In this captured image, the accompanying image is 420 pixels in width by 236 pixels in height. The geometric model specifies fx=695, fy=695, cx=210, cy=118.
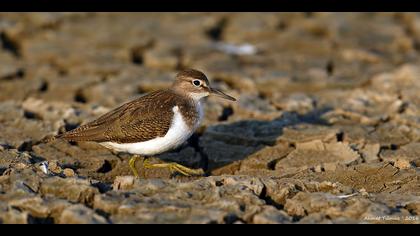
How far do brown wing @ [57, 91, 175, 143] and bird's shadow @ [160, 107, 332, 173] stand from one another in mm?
823

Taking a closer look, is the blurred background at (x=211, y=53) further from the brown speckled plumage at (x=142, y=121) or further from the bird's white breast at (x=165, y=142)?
the bird's white breast at (x=165, y=142)

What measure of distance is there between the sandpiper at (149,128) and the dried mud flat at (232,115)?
0.35 metres

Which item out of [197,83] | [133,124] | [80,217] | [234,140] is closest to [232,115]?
[234,140]

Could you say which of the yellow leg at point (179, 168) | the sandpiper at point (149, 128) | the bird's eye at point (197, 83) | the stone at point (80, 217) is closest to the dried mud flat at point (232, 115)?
the stone at point (80, 217)

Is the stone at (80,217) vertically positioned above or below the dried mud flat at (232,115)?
below

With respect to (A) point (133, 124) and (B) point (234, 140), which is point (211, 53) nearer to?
(B) point (234, 140)

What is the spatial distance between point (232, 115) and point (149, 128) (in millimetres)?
2331

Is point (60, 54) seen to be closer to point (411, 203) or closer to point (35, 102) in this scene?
point (35, 102)

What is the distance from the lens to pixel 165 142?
269 inches

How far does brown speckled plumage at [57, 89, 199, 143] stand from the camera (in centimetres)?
690

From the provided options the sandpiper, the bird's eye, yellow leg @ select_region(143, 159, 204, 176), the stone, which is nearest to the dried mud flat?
the stone

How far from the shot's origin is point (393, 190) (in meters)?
6.45

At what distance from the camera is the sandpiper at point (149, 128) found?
6859 mm
